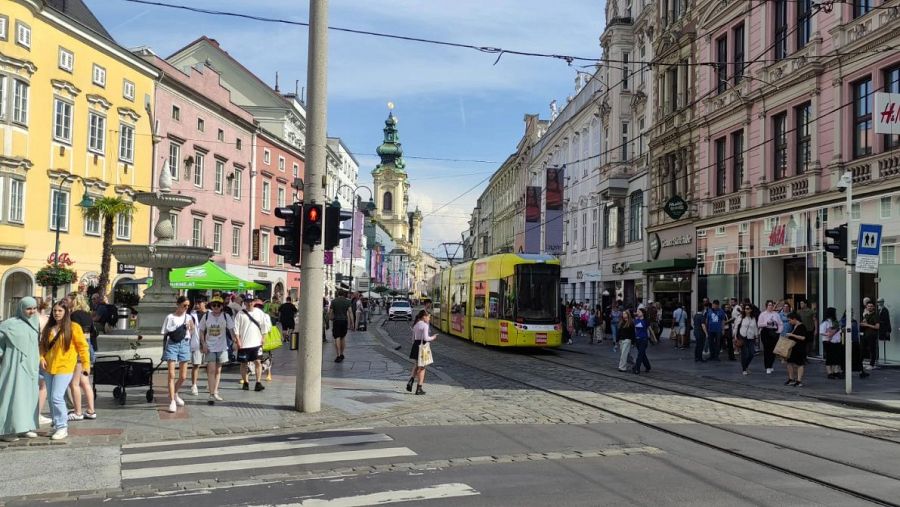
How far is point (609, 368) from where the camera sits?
871 inches

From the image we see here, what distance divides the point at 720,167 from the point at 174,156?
2793cm

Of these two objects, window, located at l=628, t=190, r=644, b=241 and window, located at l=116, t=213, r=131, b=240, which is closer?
window, located at l=116, t=213, r=131, b=240

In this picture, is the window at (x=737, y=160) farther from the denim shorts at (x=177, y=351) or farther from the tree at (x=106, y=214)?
the tree at (x=106, y=214)

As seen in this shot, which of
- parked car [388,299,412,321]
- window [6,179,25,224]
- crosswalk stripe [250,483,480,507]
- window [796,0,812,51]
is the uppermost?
window [796,0,812,51]

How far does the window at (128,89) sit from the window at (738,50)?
2724 cm

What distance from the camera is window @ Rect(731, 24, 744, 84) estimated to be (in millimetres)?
29891

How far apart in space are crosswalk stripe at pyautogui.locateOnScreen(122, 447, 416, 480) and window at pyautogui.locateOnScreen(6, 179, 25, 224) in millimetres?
26013

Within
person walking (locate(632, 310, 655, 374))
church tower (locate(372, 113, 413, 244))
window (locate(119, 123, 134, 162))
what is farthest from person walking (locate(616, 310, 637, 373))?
church tower (locate(372, 113, 413, 244))

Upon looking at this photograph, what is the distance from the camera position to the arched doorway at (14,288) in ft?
99.8

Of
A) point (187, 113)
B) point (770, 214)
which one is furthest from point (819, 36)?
point (187, 113)

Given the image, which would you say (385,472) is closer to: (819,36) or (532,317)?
(532,317)

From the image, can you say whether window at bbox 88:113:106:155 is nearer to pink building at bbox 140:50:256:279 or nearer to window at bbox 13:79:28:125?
window at bbox 13:79:28:125

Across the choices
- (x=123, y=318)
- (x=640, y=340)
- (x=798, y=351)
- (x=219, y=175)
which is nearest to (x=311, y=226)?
(x=640, y=340)

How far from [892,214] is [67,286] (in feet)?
98.1
